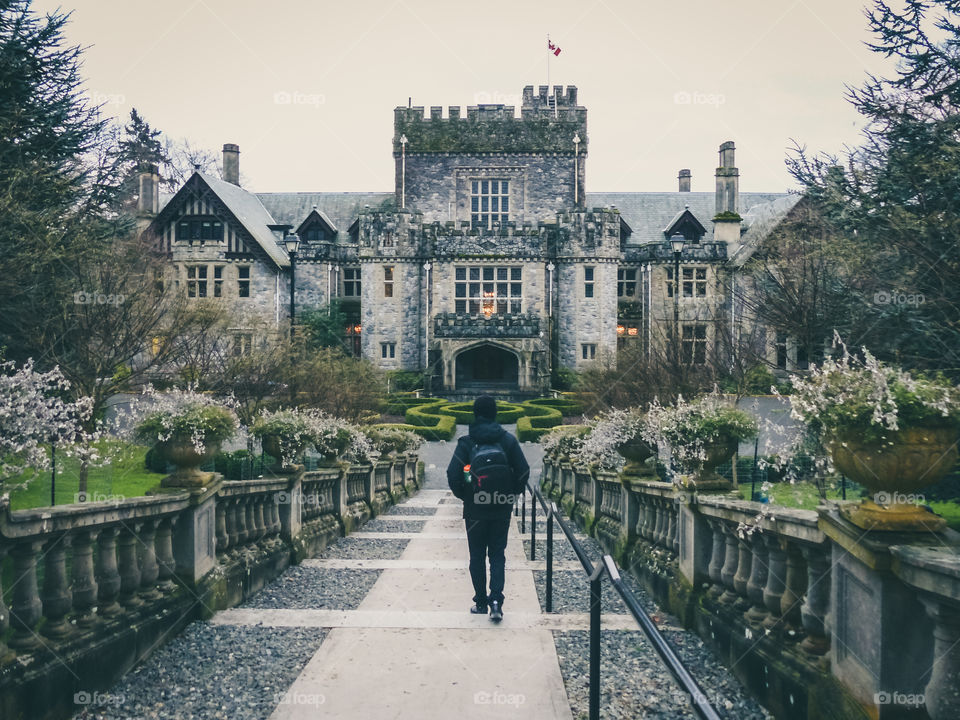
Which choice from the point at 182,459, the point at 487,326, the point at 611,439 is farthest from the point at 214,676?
the point at 487,326

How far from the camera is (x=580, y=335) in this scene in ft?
128

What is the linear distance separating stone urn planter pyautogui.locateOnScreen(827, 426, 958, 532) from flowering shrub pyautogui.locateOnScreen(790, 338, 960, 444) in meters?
0.05

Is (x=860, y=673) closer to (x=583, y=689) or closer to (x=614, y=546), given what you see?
(x=583, y=689)

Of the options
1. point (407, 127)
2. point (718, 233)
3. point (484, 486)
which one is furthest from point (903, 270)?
point (407, 127)

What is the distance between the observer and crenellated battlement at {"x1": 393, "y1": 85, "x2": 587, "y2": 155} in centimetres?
4131

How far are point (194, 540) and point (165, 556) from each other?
0.95ft

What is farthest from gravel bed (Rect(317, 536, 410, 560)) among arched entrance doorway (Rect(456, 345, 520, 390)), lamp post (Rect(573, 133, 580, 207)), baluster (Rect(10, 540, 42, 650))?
lamp post (Rect(573, 133, 580, 207))

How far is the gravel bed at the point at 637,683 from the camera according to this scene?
14.2 ft

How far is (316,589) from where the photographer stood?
287 inches

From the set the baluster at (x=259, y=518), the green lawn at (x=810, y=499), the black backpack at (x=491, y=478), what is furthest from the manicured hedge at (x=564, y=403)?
the black backpack at (x=491, y=478)

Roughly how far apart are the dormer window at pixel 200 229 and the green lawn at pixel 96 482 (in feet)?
70.6

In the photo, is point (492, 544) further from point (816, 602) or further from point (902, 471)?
point (902, 471)

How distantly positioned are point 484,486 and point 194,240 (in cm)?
3936

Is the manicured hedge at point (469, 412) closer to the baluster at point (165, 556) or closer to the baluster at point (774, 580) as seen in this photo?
the baluster at point (165, 556)
